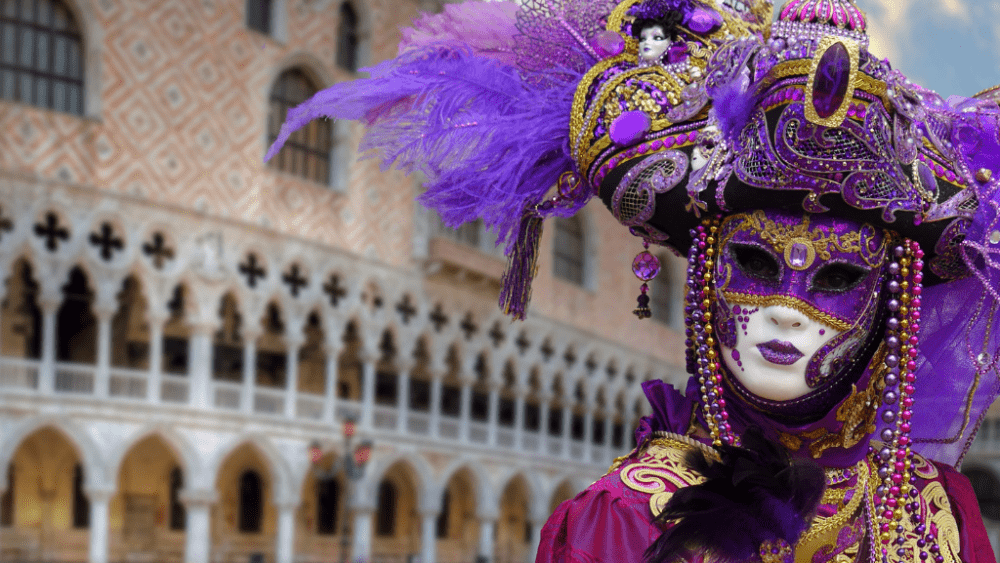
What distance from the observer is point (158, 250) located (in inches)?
570

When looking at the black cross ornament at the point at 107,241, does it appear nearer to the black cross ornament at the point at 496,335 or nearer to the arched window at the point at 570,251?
the black cross ornament at the point at 496,335

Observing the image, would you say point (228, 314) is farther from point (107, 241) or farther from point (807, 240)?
point (807, 240)

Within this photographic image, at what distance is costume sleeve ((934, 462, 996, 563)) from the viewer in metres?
1.63

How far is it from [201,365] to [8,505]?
2.82m

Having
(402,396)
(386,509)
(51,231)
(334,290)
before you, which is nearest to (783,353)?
(51,231)

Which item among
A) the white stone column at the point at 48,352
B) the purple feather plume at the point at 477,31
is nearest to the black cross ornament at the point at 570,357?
the white stone column at the point at 48,352

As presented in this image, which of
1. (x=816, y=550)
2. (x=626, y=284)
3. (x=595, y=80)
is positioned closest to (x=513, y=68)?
(x=595, y=80)

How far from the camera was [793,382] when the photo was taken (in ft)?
4.94

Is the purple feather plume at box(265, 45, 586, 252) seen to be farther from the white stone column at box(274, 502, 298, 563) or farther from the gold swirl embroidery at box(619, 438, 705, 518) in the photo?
the white stone column at box(274, 502, 298, 563)

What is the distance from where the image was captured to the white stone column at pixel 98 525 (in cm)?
1345

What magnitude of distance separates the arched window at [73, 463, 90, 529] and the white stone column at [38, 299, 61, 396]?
230cm

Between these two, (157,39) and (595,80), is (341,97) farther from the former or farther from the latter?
(157,39)

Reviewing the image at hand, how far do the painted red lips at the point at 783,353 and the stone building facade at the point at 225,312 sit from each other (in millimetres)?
12016

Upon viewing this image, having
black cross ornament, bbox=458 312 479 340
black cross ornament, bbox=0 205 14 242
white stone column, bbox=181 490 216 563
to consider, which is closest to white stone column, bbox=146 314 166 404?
white stone column, bbox=181 490 216 563
